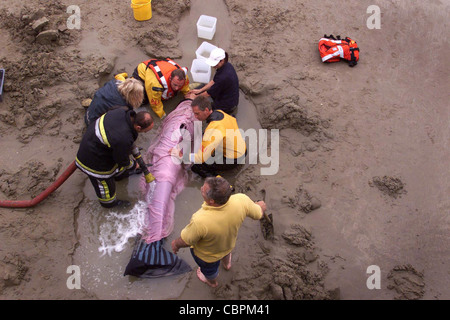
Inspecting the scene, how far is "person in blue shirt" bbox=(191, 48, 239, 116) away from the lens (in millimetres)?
4469

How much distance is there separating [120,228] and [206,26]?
11.4 ft

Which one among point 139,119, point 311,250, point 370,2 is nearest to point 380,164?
point 311,250

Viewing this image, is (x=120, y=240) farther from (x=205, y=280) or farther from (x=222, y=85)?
(x=222, y=85)

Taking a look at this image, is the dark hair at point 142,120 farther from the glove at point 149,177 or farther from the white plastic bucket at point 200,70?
the white plastic bucket at point 200,70

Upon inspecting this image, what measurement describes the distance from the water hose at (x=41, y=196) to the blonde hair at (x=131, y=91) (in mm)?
950

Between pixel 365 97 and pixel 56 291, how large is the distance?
4.52 meters

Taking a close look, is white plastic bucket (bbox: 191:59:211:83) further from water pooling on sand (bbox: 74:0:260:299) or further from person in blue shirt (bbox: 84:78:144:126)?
person in blue shirt (bbox: 84:78:144:126)

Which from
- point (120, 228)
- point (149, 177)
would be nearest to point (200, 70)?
point (149, 177)

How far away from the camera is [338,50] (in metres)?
5.14

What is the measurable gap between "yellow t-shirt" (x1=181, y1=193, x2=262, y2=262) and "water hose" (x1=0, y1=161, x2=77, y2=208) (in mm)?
1835

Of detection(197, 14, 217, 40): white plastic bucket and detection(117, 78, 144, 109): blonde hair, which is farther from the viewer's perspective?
detection(197, 14, 217, 40): white plastic bucket

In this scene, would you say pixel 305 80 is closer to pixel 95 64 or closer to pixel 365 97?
pixel 365 97

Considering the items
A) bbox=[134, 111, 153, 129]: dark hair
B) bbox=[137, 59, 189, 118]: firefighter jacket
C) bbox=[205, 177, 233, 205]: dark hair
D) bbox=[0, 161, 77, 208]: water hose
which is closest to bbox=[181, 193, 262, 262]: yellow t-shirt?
bbox=[205, 177, 233, 205]: dark hair

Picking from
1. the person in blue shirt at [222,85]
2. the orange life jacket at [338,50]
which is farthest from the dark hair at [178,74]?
the orange life jacket at [338,50]
